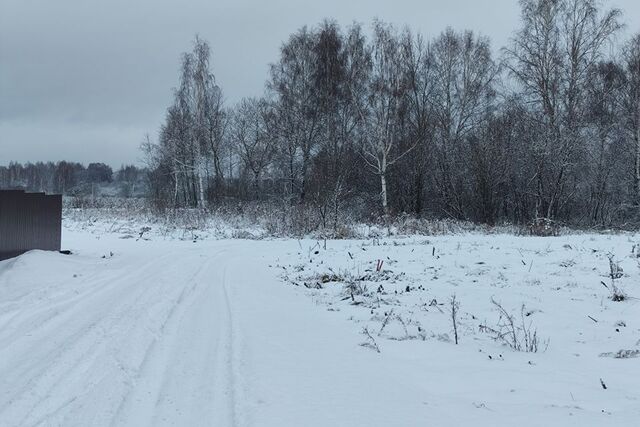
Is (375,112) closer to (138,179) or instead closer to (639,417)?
(639,417)

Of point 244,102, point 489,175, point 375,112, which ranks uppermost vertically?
point 244,102

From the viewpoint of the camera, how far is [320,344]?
5.42 m

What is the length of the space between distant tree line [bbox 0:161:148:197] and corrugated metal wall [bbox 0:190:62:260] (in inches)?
3629

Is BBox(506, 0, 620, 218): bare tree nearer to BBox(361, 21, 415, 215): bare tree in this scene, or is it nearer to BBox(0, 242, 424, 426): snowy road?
BBox(361, 21, 415, 215): bare tree

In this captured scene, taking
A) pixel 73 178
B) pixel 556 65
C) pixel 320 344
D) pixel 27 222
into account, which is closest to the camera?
pixel 320 344

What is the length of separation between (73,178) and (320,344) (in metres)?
127

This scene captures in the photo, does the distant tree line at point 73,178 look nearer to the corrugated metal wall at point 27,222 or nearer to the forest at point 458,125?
the forest at point 458,125

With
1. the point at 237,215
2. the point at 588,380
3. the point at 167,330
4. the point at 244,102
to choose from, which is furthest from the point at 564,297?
the point at 244,102

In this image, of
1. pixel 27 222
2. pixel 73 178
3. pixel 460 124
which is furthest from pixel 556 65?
pixel 73 178

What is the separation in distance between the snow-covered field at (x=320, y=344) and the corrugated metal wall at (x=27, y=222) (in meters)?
0.63

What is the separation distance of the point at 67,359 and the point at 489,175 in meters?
24.7

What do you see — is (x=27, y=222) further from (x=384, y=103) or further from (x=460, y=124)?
(x=460, y=124)

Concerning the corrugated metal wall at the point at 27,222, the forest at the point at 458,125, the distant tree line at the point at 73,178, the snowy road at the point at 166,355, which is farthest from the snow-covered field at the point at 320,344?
the distant tree line at the point at 73,178

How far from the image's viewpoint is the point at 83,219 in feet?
84.9
